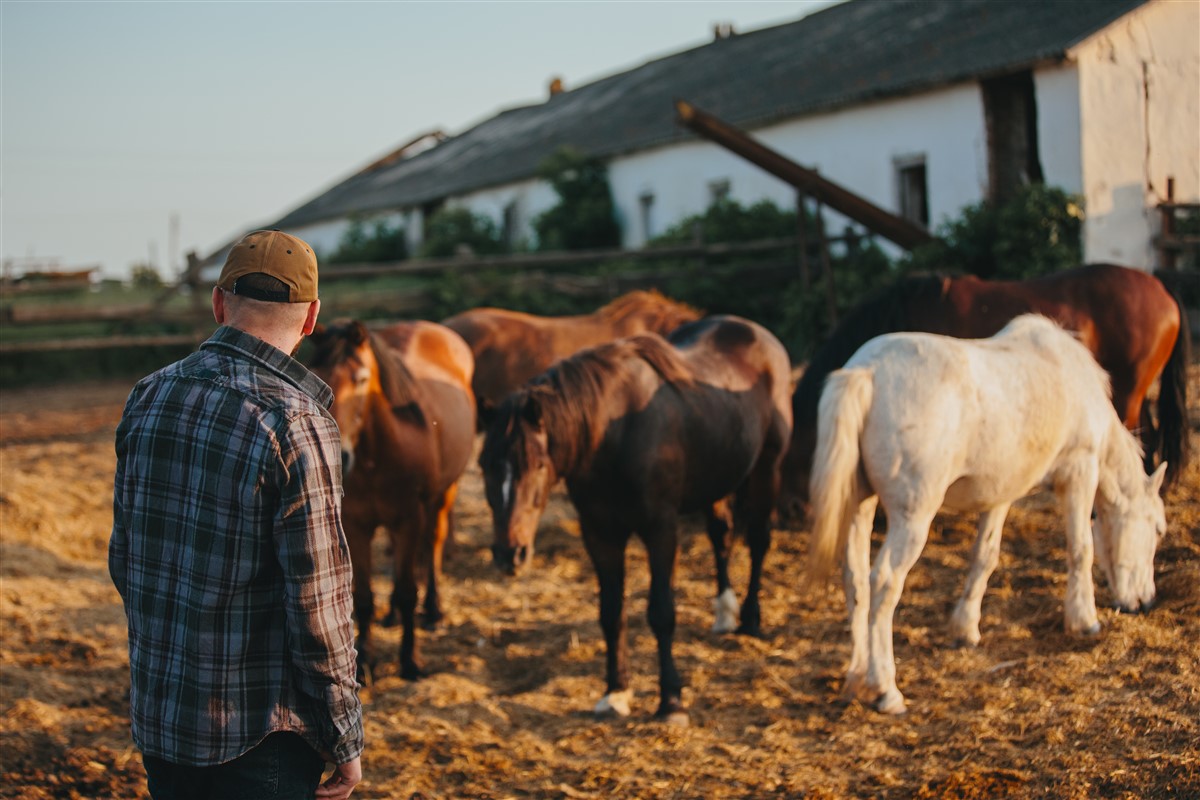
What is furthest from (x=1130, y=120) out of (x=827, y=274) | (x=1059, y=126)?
(x=827, y=274)

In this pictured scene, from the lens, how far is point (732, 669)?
18.7ft

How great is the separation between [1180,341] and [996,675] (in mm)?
3835

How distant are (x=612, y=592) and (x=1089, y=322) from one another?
14.0 ft

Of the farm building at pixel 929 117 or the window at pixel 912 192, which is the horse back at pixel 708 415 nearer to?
the farm building at pixel 929 117

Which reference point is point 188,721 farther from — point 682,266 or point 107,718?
point 682,266

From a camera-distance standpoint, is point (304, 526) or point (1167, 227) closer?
point (304, 526)

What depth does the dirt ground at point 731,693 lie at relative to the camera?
4.17m

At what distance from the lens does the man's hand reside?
230cm

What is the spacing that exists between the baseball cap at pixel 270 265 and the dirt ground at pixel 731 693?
267 cm

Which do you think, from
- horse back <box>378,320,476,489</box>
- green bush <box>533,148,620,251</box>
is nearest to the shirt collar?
horse back <box>378,320,476,489</box>

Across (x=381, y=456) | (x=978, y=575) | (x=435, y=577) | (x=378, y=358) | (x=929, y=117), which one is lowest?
(x=435, y=577)

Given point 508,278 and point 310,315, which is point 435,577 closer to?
point 310,315

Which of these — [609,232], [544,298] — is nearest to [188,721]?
[544,298]

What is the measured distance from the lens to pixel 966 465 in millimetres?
5141
